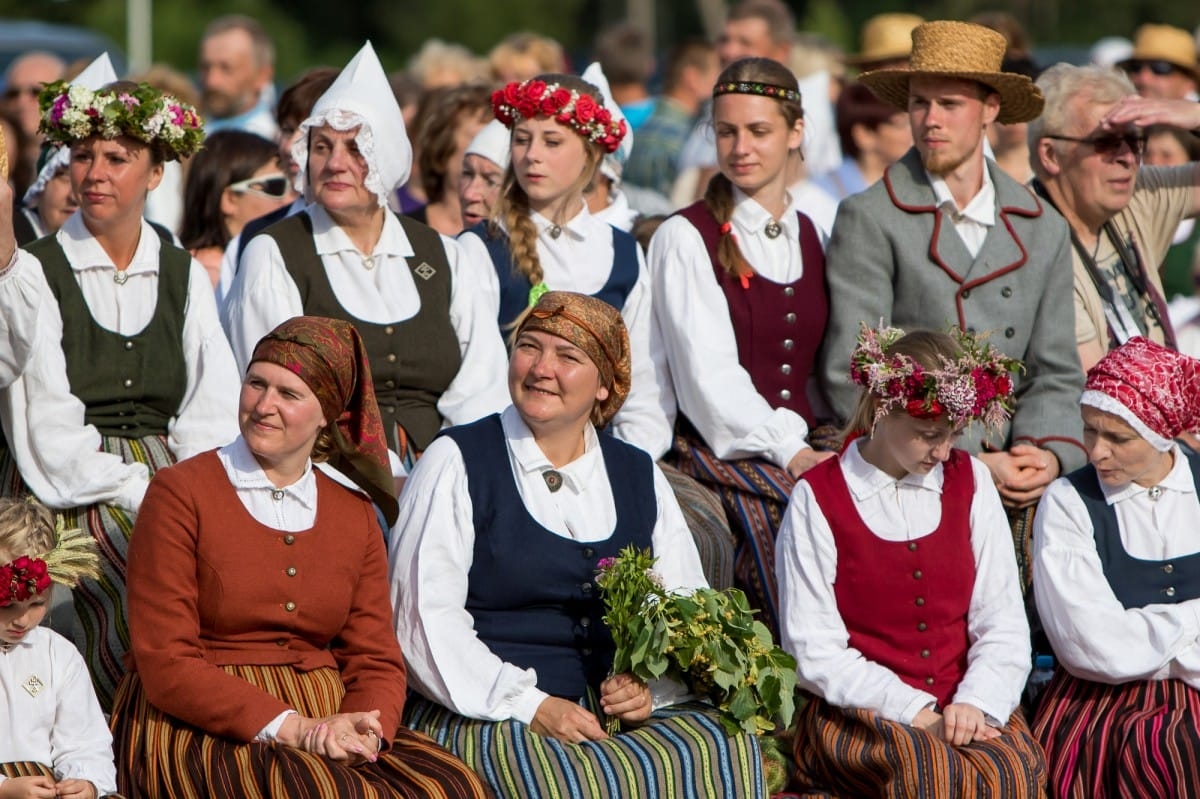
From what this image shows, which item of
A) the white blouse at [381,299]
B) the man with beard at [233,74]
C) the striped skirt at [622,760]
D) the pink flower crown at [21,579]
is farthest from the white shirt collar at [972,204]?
the man with beard at [233,74]

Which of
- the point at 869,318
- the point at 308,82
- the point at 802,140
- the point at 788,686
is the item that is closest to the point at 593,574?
the point at 788,686

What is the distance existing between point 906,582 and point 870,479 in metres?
0.31

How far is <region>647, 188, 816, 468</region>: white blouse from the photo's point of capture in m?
6.00

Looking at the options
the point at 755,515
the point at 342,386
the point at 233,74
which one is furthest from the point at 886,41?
the point at 342,386

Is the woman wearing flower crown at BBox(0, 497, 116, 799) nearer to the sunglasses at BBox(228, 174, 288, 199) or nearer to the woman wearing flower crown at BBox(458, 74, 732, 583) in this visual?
the woman wearing flower crown at BBox(458, 74, 732, 583)

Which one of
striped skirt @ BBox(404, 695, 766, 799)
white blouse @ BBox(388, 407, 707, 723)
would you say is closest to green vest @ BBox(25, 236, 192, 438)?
white blouse @ BBox(388, 407, 707, 723)

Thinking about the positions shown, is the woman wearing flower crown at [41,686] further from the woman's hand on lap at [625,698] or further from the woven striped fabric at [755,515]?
the woven striped fabric at [755,515]

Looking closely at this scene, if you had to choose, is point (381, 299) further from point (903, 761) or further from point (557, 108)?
point (903, 761)

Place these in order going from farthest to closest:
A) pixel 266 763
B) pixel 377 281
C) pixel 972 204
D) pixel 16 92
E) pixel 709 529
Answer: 1. pixel 16 92
2. pixel 972 204
3. pixel 377 281
4. pixel 709 529
5. pixel 266 763

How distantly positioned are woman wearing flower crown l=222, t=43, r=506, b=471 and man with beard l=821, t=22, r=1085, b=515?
1225 millimetres

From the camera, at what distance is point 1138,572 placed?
537cm

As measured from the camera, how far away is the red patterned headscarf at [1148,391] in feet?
17.4

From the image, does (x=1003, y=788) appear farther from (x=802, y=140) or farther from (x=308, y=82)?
(x=308, y=82)

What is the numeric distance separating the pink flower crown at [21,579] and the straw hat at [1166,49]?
274 inches
